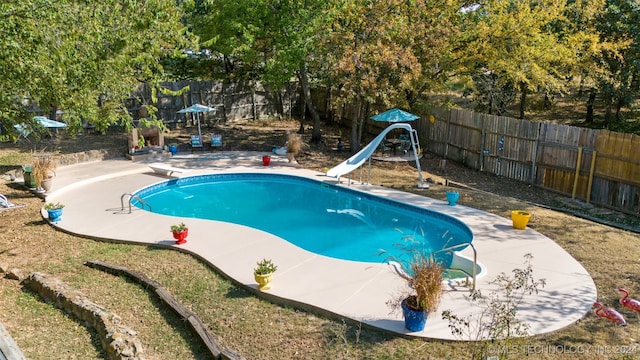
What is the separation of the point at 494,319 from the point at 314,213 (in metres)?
6.95

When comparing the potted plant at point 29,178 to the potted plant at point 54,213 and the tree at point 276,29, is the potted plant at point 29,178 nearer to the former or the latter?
the potted plant at point 54,213

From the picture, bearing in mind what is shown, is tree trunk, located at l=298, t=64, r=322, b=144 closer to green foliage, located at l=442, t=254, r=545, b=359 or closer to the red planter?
the red planter

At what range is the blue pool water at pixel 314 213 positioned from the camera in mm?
9969

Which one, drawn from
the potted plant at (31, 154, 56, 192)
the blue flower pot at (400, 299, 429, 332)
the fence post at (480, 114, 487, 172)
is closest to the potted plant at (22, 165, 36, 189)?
the potted plant at (31, 154, 56, 192)

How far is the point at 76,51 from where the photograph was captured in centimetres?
761

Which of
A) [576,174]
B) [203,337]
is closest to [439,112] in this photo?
[576,174]

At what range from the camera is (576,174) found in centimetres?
1198

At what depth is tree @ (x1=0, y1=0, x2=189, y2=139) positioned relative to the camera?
21.2 feet

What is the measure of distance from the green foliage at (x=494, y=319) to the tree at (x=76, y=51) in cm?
630

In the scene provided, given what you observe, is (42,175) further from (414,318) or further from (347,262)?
(414,318)

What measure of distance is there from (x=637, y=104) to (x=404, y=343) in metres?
17.4

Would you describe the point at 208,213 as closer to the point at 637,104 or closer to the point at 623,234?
the point at 623,234

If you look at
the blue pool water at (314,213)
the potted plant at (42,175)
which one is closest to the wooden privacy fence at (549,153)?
the blue pool water at (314,213)

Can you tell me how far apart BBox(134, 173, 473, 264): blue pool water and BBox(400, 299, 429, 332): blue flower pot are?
8.10 ft
